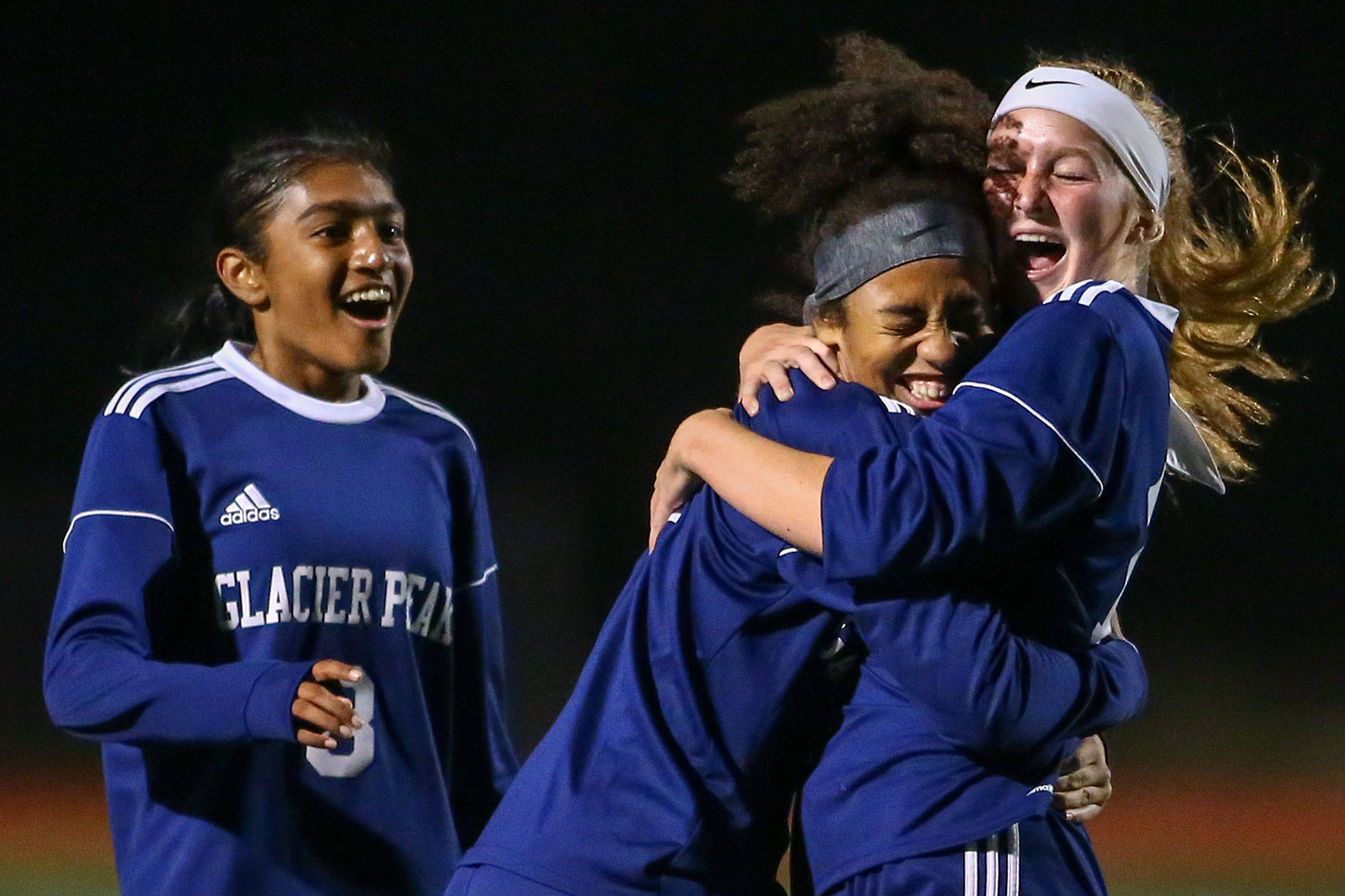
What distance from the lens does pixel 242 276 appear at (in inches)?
83.5

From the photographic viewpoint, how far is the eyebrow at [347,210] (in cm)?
208

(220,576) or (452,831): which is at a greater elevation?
(220,576)

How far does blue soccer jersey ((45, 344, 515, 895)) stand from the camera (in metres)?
1.77

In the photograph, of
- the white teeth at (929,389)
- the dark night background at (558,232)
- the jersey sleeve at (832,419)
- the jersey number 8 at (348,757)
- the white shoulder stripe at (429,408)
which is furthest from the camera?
the dark night background at (558,232)

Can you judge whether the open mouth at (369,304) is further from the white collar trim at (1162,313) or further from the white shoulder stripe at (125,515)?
the white collar trim at (1162,313)

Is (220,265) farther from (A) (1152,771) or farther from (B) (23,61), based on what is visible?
(A) (1152,771)

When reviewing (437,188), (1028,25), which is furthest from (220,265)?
(1028,25)

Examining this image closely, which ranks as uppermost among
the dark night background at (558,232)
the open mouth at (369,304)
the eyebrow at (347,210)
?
the dark night background at (558,232)

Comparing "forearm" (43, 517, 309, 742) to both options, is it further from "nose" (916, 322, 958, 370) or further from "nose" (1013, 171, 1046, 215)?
"nose" (1013, 171, 1046, 215)

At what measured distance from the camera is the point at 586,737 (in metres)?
1.47

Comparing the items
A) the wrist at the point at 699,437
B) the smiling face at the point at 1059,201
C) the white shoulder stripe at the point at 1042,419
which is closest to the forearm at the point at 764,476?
the wrist at the point at 699,437

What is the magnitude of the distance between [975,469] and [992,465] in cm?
1

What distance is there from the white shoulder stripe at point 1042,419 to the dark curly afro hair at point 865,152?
10.2 inches

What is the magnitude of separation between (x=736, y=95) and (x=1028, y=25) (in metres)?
0.78
